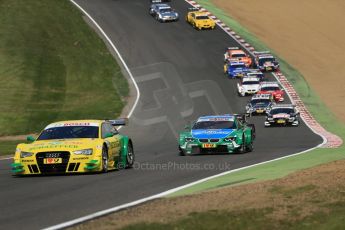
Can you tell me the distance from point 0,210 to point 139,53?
55.7 meters

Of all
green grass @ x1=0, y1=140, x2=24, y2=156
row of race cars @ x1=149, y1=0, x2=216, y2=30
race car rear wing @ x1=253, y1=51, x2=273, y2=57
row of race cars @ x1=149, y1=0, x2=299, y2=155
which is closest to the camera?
row of race cars @ x1=149, y1=0, x2=299, y2=155

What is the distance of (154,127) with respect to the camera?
44156 millimetres

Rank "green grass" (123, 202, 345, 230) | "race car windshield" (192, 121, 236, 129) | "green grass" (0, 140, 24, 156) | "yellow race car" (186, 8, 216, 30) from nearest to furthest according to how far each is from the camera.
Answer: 1. "green grass" (123, 202, 345, 230)
2. "race car windshield" (192, 121, 236, 129)
3. "green grass" (0, 140, 24, 156)
4. "yellow race car" (186, 8, 216, 30)

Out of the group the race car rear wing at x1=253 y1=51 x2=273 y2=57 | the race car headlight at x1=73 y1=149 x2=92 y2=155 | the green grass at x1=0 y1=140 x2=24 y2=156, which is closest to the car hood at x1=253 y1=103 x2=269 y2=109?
the race car rear wing at x1=253 y1=51 x2=273 y2=57

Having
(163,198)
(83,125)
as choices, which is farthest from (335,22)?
(163,198)

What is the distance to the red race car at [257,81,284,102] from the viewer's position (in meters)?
56.8

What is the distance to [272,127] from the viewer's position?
4456 centimetres

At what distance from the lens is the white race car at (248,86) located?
→ 5859 cm

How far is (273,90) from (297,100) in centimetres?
209

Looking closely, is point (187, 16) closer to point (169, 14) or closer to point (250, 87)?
point (169, 14)

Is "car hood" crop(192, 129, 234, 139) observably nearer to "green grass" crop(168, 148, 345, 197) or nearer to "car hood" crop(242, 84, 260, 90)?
"green grass" crop(168, 148, 345, 197)

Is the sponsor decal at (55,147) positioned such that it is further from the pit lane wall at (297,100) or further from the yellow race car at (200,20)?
the yellow race car at (200,20)

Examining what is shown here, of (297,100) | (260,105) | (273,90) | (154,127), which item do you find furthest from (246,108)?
(154,127)

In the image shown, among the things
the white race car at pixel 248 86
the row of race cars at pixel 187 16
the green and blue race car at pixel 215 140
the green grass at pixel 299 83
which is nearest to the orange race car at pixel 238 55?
the green grass at pixel 299 83
